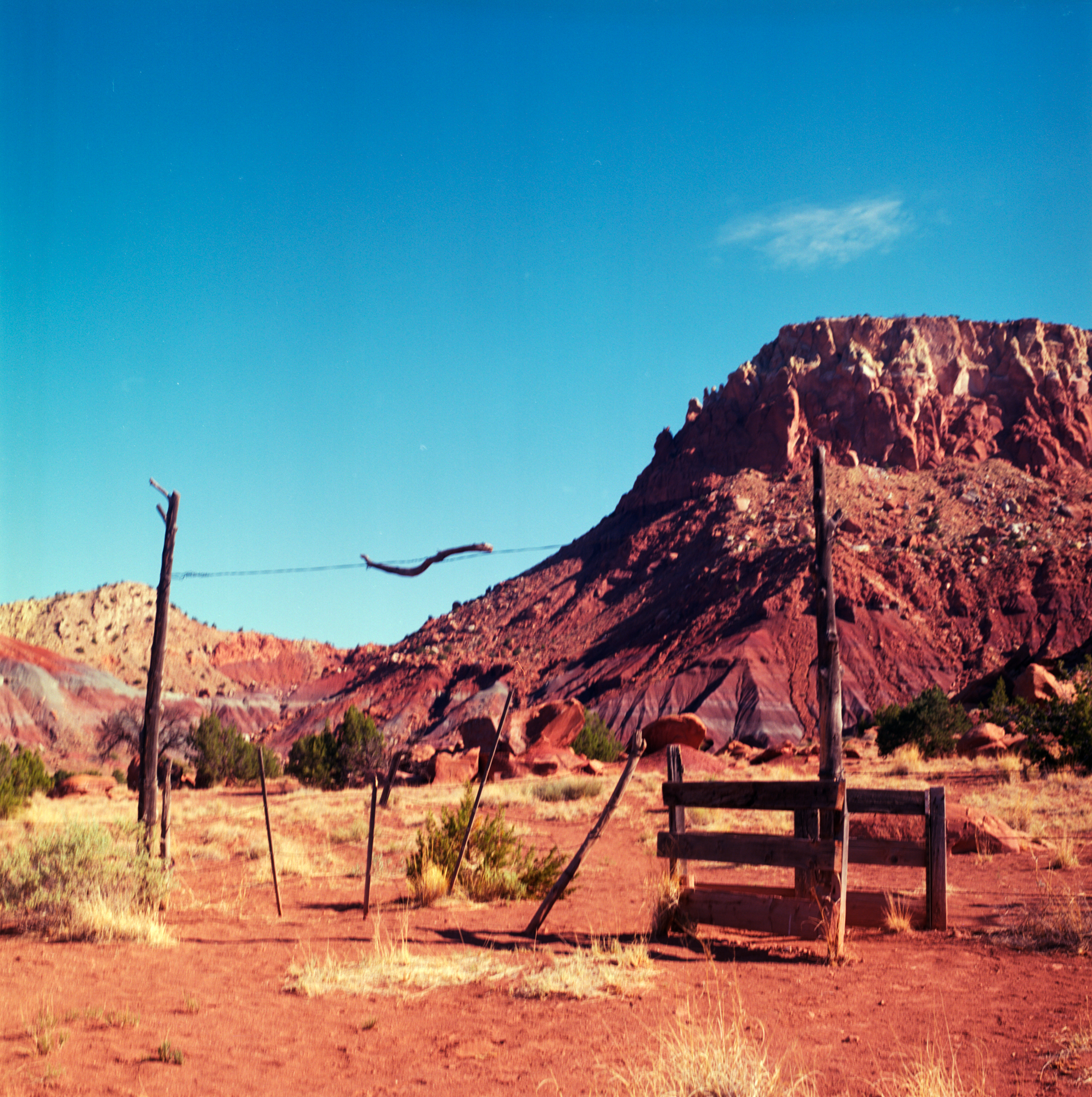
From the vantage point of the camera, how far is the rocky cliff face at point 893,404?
97.6 meters

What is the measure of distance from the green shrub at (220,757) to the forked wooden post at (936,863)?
127 ft

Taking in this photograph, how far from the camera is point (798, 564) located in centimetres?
7994

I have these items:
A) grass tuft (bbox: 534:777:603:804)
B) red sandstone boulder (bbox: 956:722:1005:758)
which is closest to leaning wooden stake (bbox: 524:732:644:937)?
grass tuft (bbox: 534:777:603:804)

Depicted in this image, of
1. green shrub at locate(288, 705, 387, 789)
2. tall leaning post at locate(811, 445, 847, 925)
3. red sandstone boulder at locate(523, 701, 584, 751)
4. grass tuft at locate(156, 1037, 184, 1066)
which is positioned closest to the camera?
grass tuft at locate(156, 1037, 184, 1066)

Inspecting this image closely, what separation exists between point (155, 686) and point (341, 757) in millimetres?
26913

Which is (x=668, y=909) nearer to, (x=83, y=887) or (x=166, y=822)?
(x=83, y=887)

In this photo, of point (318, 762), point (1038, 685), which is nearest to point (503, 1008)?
point (318, 762)

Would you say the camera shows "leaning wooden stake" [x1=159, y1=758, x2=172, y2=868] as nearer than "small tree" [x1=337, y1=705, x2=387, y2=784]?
Yes

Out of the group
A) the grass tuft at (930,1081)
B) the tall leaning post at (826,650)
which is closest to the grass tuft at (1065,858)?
the tall leaning post at (826,650)

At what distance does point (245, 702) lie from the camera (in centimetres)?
10438

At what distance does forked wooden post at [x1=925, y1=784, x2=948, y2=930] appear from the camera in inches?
367

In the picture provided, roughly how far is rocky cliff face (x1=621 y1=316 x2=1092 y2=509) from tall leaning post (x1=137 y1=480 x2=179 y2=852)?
90.5 meters

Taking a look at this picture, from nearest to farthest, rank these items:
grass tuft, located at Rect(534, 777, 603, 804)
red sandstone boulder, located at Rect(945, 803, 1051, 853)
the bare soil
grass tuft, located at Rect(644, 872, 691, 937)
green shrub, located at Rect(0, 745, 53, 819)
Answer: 1. the bare soil
2. grass tuft, located at Rect(644, 872, 691, 937)
3. red sandstone boulder, located at Rect(945, 803, 1051, 853)
4. green shrub, located at Rect(0, 745, 53, 819)
5. grass tuft, located at Rect(534, 777, 603, 804)

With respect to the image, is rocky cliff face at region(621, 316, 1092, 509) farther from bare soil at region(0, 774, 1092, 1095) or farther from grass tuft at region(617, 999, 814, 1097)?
grass tuft at region(617, 999, 814, 1097)
